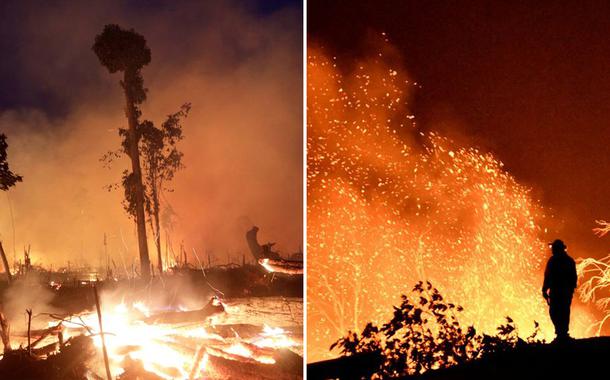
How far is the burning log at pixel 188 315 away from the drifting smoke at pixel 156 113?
9.19ft

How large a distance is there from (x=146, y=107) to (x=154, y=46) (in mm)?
2034

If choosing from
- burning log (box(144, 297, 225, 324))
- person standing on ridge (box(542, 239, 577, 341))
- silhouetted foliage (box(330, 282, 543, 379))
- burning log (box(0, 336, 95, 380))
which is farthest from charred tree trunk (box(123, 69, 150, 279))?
person standing on ridge (box(542, 239, 577, 341))

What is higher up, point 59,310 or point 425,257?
point 425,257

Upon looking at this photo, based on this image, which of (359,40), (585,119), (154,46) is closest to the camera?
(154,46)

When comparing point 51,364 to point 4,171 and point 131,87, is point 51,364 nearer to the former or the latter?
point 4,171

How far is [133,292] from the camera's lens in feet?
34.1

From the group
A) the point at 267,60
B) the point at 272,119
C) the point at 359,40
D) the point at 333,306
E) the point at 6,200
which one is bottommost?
the point at 333,306

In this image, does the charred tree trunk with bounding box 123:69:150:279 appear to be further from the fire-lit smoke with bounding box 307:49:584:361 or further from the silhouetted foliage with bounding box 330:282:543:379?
the silhouetted foliage with bounding box 330:282:543:379

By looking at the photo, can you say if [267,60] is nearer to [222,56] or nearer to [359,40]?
[222,56]

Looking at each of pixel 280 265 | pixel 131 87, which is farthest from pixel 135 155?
pixel 280 265

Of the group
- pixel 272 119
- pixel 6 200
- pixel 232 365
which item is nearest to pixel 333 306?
pixel 272 119

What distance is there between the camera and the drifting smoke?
918 centimetres

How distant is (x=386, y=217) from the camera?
11.4 m

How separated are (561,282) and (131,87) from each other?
9.43 metres
